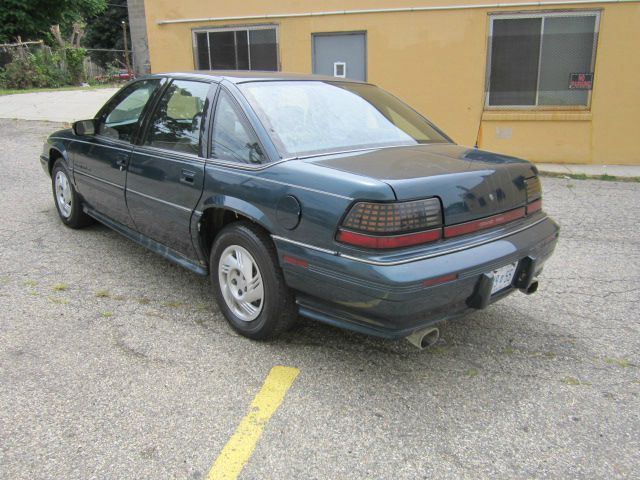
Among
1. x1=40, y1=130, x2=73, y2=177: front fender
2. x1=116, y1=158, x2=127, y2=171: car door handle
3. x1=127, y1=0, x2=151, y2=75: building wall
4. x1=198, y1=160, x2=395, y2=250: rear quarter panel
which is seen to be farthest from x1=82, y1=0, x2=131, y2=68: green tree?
x1=198, y1=160, x2=395, y2=250: rear quarter panel

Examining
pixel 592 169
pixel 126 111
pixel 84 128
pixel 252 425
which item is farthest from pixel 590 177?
A: pixel 252 425

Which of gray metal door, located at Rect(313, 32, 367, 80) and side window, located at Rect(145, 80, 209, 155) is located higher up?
gray metal door, located at Rect(313, 32, 367, 80)

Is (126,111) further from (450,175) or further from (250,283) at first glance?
(450,175)

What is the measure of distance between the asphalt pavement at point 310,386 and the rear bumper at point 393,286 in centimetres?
42

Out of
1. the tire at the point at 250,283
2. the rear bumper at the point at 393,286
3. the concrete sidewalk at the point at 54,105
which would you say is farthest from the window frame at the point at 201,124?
the concrete sidewalk at the point at 54,105

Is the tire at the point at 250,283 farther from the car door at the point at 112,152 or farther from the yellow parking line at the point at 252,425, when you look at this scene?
the car door at the point at 112,152

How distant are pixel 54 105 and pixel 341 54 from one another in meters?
9.42

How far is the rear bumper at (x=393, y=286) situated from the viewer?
2512mm

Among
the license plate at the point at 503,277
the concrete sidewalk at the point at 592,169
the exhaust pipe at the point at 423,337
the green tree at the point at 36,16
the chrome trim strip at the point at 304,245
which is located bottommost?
the concrete sidewalk at the point at 592,169

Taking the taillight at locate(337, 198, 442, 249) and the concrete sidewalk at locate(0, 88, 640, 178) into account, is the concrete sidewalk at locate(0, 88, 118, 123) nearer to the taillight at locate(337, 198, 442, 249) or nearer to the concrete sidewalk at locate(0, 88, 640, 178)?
the concrete sidewalk at locate(0, 88, 640, 178)

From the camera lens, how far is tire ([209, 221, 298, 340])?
9.89 ft

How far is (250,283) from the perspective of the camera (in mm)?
3195

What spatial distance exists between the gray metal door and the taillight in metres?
7.85

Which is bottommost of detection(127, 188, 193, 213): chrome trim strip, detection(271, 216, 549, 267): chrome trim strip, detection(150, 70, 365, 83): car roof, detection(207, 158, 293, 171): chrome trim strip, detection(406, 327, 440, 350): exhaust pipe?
detection(406, 327, 440, 350): exhaust pipe
